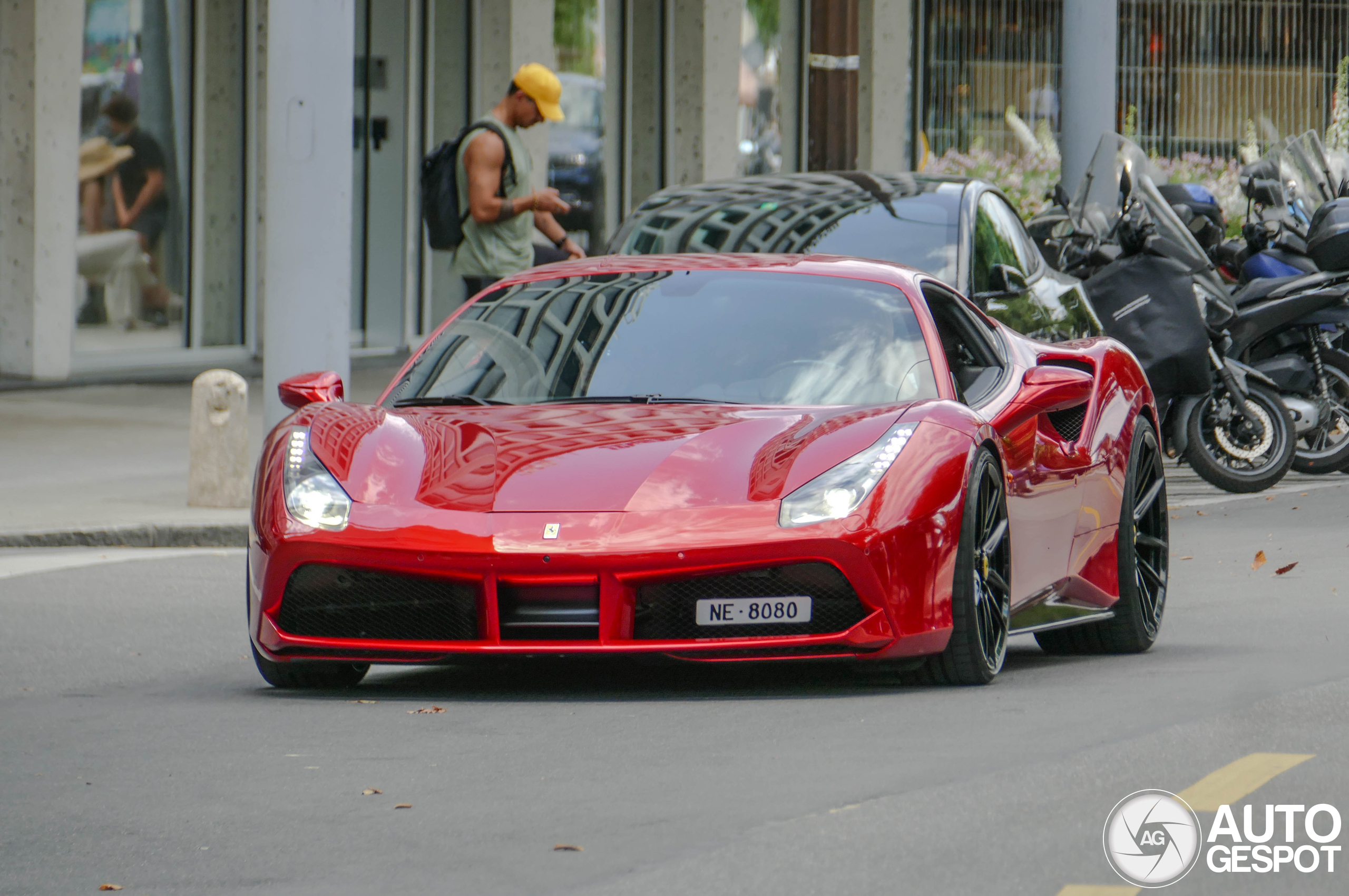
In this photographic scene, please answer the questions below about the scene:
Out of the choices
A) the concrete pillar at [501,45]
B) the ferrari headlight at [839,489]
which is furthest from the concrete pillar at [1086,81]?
the ferrari headlight at [839,489]

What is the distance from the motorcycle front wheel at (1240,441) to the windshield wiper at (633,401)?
21.1 feet

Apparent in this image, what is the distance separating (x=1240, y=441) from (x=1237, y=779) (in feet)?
26.0

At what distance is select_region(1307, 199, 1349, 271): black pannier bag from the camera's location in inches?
537

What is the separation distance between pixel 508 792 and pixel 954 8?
26.0 m

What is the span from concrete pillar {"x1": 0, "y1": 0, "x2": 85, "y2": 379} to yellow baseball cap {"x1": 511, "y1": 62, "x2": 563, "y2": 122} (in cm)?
547

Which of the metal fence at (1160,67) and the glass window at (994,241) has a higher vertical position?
the metal fence at (1160,67)

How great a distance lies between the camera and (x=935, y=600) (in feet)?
20.0

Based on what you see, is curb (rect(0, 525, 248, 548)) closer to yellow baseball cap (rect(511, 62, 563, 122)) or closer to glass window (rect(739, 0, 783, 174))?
yellow baseball cap (rect(511, 62, 563, 122))

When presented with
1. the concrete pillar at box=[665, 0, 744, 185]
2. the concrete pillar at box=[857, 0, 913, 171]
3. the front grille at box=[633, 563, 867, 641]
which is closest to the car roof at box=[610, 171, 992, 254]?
the front grille at box=[633, 563, 867, 641]

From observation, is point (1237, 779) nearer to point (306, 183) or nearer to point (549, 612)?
point (549, 612)

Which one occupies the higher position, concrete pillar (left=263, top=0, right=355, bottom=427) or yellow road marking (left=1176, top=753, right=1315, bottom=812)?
concrete pillar (left=263, top=0, right=355, bottom=427)

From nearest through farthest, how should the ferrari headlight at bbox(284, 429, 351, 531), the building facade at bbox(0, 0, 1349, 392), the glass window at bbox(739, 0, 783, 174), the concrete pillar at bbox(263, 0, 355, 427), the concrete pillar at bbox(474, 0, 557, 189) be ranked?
the ferrari headlight at bbox(284, 429, 351, 531), the concrete pillar at bbox(263, 0, 355, 427), the building facade at bbox(0, 0, 1349, 392), the concrete pillar at bbox(474, 0, 557, 189), the glass window at bbox(739, 0, 783, 174)

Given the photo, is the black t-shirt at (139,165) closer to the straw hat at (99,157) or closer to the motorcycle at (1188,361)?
the straw hat at (99,157)

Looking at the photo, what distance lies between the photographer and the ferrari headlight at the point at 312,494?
20.4 ft
